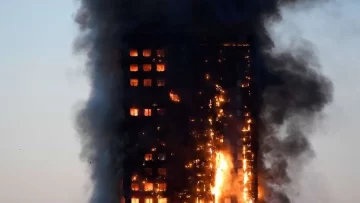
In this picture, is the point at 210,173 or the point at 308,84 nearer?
the point at 210,173

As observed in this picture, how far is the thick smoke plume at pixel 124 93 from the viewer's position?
88.2 meters

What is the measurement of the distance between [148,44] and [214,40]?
7498mm

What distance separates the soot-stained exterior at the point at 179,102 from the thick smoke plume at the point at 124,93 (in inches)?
50.1

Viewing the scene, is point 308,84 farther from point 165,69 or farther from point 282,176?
point 165,69

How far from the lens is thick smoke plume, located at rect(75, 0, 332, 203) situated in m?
88.2

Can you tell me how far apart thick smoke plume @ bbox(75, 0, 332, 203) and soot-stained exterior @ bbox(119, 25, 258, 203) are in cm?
127

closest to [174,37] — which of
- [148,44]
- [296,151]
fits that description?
[148,44]

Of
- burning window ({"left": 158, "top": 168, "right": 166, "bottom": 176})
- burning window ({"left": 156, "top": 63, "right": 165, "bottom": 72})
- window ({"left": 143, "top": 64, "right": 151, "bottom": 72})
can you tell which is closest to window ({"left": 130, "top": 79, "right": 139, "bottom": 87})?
window ({"left": 143, "top": 64, "right": 151, "bottom": 72})

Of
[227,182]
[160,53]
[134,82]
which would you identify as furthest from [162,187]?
[160,53]

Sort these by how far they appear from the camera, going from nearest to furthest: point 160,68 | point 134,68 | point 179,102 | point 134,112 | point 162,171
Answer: point 162,171 → point 179,102 → point 134,112 → point 134,68 → point 160,68

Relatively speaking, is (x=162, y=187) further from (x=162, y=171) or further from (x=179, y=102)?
(x=179, y=102)

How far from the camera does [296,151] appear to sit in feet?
297

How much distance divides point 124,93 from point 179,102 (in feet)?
20.4

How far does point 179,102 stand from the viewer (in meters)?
88.2
